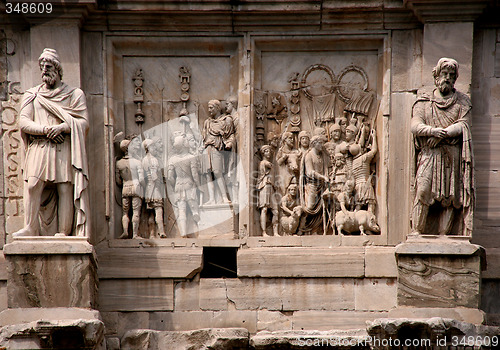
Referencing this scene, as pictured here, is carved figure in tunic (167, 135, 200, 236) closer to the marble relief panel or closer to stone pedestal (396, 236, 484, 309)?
the marble relief panel

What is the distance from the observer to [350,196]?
12.9 m

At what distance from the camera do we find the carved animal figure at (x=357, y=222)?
12781mm

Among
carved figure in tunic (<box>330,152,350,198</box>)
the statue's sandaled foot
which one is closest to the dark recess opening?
carved figure in tunic (<box>330,152,350,198</box>)

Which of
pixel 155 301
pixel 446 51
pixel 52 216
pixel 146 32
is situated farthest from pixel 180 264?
pixel 446 51

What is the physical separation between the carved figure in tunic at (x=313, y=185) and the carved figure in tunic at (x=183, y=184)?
1.18 m

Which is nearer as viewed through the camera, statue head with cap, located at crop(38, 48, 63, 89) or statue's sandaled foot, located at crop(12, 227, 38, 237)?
statue's sandaled foot, located at crop(12, 227, 38, 237)

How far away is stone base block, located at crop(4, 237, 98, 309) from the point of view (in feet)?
39.2

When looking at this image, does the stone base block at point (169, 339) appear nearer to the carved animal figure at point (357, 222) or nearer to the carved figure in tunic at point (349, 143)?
the carved animal figure at point (357, 222)

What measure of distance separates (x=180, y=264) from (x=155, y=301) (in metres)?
0.48

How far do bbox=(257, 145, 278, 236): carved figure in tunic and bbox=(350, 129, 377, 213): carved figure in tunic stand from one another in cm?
91

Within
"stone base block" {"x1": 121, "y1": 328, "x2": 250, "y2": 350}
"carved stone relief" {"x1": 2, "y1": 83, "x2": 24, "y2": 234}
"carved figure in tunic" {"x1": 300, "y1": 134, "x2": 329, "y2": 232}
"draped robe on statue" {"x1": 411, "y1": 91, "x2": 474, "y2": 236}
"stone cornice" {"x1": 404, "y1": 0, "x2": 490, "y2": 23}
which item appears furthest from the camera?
"carved figure in tunic" {"x1": 300, "y1": 134, "x2": 329, "y2": 232}

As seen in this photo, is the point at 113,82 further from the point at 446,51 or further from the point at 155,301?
the point at 446,51

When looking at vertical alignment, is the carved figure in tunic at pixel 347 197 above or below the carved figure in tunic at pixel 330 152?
below

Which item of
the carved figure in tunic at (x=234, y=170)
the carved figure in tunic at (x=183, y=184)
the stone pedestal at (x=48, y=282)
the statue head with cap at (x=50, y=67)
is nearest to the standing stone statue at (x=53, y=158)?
the statue head with cap at (x=50, y=67)
